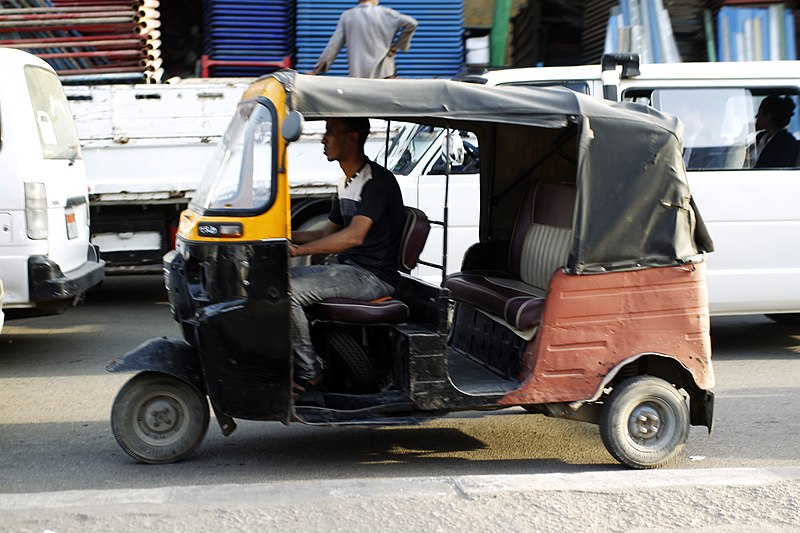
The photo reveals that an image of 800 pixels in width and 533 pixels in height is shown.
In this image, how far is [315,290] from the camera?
16.4 ft

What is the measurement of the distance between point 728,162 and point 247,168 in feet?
13.9

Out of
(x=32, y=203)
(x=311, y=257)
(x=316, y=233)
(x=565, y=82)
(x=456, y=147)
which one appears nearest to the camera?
(x=316, y=233)

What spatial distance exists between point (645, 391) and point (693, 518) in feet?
3.45

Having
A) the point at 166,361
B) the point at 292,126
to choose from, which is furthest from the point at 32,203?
the point at 292,126

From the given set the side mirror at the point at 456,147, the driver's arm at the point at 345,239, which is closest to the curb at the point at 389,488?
the driver's arm at the point at 345,239

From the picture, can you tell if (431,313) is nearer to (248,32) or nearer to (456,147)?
(456,147)

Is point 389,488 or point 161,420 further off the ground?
point 161,420

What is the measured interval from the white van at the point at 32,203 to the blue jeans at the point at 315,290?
2783 millimetres

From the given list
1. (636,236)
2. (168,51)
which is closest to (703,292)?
(636,236)

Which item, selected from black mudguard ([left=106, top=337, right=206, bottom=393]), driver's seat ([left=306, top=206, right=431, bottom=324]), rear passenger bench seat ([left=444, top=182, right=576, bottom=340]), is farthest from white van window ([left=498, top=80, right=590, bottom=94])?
black mudguard ([left=106, top=337, right=206, bottom=393])

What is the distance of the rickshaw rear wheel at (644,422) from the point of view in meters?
5.02

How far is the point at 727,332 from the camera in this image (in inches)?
346

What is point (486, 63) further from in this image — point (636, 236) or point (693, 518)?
point (693, 518)

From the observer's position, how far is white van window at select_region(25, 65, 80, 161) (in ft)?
24.1
